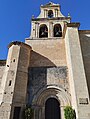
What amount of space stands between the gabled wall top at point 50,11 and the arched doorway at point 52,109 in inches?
453

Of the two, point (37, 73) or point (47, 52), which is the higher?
point (47, 52)

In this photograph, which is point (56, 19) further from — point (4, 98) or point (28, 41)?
point (4, 98)

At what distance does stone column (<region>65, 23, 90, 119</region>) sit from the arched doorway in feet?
5.09

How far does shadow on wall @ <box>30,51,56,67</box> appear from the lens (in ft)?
41.3

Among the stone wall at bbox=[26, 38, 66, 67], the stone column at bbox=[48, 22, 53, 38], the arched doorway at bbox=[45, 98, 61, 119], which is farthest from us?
the stone column at bbox=[48, 22, 53, 38]

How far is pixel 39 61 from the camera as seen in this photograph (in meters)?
12.8

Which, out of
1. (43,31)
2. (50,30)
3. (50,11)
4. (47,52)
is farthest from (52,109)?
(50,11)

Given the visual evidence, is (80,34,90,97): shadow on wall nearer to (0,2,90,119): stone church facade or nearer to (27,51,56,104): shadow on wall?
(0,2,90,119): stone church facade

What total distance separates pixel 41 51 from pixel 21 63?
2955 mm

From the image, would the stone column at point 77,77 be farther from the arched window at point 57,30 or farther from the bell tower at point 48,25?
the bell tower at point 48,25

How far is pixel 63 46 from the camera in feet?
45.7

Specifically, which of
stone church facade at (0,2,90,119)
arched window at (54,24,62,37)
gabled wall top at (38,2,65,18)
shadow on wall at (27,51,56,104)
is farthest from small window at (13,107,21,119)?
gabled wall top at (38,2,65,18)

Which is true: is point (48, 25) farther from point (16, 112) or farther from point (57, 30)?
point (16, 112)

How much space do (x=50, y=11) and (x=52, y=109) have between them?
13.7 metres
